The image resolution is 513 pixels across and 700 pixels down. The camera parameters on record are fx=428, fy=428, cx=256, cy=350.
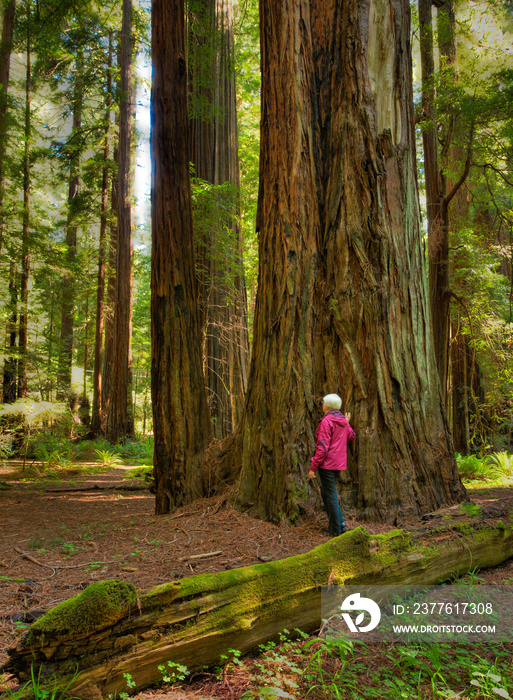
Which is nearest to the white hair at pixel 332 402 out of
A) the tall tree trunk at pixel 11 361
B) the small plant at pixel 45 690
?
the small plant at pixel 45 690

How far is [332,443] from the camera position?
4.11 m

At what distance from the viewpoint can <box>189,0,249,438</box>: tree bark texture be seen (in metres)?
8.02

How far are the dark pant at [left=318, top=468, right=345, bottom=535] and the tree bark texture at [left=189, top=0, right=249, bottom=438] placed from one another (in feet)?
12.4

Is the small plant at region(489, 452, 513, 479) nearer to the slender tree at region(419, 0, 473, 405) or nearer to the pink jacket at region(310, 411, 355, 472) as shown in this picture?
the slender tree at region(419, 0, 473, 405)

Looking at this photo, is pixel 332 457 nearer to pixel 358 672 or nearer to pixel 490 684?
pixel 358 672

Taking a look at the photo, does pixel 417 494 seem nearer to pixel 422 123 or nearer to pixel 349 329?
pixel 349 329

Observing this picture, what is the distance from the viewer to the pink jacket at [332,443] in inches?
157

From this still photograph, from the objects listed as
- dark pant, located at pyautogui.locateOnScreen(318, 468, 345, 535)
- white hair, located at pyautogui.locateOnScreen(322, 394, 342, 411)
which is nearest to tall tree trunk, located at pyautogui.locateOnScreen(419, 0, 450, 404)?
white hair, located at pyautogui.locateOnScreen(322, 394, 342, 411)

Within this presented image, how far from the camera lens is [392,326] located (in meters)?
4.75

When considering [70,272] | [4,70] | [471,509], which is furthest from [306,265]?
[4,70]

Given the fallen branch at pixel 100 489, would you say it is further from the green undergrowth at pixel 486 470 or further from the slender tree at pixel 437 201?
the slender tree at pixel 437 201

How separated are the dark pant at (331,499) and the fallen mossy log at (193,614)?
21.4 inches

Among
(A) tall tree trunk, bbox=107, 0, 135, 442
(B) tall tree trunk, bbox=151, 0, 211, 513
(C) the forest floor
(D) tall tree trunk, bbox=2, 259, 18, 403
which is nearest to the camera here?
(C) the forest floor

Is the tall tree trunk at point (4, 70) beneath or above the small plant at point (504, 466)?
above
